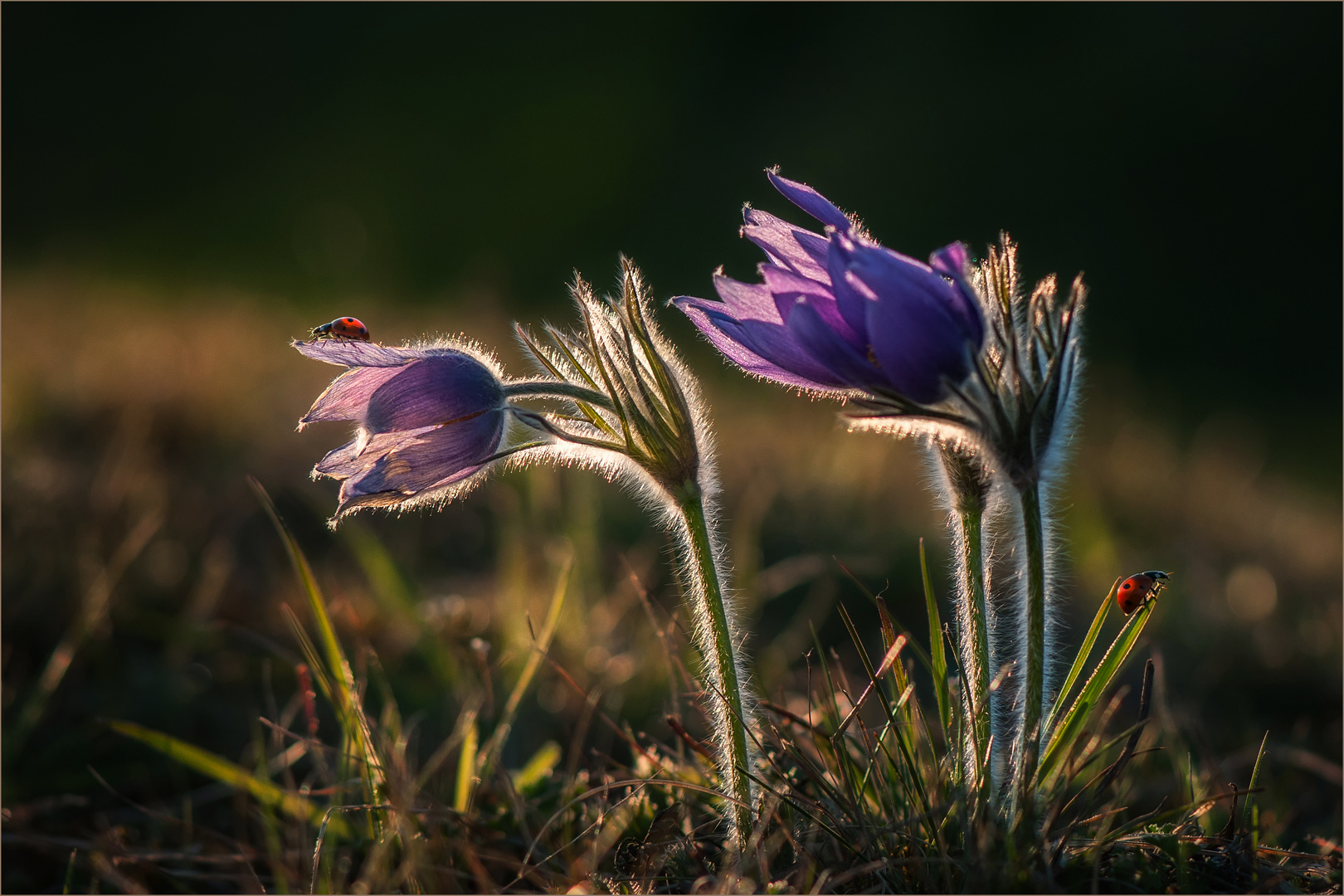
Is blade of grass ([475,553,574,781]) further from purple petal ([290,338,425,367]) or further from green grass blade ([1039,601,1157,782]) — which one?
green grass blade ([1039,601,1157,782])

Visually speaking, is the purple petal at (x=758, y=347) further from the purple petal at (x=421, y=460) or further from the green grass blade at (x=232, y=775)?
the green grass blade at (x=232, y=775)

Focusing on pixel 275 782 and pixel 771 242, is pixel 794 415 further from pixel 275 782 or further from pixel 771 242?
pixel 771 242

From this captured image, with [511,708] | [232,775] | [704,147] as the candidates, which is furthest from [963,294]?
[704,147]

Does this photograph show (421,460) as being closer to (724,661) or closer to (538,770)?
(724,661)

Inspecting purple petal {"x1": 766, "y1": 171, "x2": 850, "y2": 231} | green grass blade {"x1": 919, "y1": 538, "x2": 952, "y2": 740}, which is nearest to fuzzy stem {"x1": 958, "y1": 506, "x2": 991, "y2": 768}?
green grass blade {"x1": 919, "y1": 538, "x2": 952, "y2": 740}

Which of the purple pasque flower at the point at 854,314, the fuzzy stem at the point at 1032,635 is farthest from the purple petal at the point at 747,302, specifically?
Result: the fuzzy stem at the point at 1032,635

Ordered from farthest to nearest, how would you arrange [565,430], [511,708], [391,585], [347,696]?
[391,585] → [511,708] → [347,696] → [565,430]
